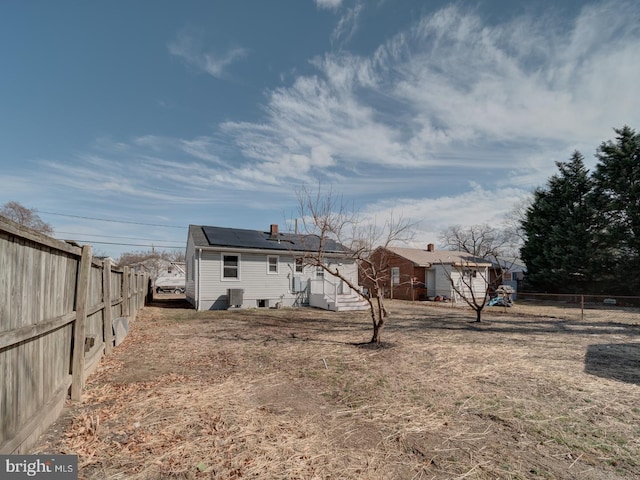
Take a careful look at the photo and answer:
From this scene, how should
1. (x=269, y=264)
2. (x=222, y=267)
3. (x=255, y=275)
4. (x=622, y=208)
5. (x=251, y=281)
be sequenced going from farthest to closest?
(x=622, y=208), (x=269, y=264), (x=255, y=275), (x=251, y=281), (x=222, y=267)

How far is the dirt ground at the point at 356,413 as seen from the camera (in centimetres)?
285

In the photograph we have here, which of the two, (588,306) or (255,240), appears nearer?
(255,240)

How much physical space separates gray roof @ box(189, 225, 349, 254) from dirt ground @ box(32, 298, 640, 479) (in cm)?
860

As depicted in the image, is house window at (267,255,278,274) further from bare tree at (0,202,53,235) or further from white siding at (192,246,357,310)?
bare tree at (0,202,53,235)

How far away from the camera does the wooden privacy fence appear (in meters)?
2.41

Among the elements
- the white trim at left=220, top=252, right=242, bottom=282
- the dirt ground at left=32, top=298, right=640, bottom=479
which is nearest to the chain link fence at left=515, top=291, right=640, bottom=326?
the dirt ground at left=32, top=298, right=640, bottom=479

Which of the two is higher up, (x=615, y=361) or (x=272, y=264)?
(x=272, y=264)

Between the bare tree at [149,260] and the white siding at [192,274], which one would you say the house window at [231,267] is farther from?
the bare tree at [149,260]

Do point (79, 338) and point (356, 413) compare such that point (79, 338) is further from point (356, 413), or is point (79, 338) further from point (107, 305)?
point (356, 413)

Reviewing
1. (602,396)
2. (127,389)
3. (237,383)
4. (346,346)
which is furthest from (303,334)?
(602,396)

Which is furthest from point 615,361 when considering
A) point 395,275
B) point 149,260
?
point 149,260

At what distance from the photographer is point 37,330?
9.40 ft

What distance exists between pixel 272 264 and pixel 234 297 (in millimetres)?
2700

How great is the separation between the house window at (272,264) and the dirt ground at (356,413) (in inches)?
365
